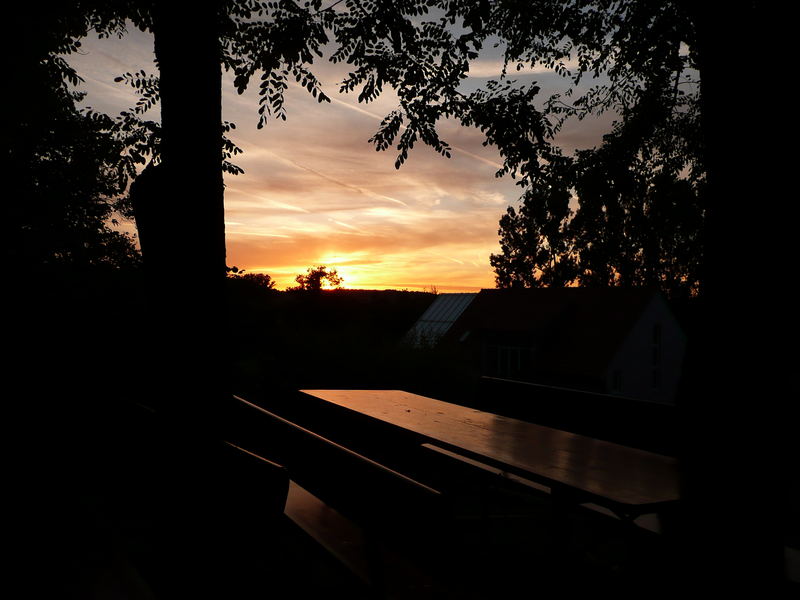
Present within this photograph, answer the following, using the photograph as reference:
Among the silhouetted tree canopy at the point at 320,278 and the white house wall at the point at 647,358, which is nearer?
the white house wall at the point at 647,358

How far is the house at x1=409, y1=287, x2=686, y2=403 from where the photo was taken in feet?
100

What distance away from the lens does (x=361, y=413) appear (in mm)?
5305

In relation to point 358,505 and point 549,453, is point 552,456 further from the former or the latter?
point 358,505

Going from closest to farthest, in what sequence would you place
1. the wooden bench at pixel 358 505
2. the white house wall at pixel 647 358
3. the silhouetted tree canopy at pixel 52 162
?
the wooden bench at pixel 358 505 → the silhouetted tree canopy at pixel 52 162 → the white house wall at pixel 647 358

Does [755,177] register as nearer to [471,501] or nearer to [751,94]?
[751,94]

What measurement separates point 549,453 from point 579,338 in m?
29.1

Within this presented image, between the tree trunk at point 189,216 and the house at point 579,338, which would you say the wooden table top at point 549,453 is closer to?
the tree trunk at point 189,216

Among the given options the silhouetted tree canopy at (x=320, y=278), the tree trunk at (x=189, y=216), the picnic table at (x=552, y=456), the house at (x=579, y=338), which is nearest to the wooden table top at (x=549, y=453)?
the picnic table at (x=552, y=456)

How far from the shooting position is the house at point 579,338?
1200 inches

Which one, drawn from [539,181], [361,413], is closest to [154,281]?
[361,413]

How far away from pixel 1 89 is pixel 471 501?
7.45 metres

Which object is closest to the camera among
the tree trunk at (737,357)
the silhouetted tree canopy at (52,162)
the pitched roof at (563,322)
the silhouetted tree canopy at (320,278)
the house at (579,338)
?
the tree trunk at (737,357)

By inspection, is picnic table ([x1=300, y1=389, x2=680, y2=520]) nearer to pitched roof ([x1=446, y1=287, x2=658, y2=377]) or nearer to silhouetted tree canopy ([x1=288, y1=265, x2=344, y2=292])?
pitched roof ([x1=446, y1=287, x2=658, y2=377])

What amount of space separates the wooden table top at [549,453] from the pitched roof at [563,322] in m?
25.3
